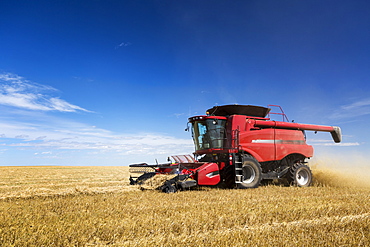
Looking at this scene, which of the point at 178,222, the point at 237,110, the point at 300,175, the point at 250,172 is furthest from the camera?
the point at 300,175

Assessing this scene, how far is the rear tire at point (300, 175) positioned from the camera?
9922 millimetres

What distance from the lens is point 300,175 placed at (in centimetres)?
1041

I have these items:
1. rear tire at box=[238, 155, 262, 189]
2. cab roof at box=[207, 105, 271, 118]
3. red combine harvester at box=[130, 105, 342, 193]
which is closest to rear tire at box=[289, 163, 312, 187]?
red combine harvester at box=[130, 105, 342, 193]

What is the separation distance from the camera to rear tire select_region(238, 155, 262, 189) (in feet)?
29.2

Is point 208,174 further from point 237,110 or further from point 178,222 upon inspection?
point 178,222

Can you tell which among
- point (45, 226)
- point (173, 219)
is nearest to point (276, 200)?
point (173, 219)

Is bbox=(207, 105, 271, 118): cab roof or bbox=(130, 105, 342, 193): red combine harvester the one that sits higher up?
bbox=(207, 105, 271, 118): cab roof

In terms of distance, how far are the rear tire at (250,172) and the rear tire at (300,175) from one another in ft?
5.46

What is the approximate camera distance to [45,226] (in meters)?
3.86

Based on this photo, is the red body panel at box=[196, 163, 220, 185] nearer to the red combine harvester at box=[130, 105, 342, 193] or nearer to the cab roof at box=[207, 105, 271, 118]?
the red combine harvester at box=[130, 105, 342, 193]

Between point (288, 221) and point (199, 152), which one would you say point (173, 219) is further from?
point (199, 152)

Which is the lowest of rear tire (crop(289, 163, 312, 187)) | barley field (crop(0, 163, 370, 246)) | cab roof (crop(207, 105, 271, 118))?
barley field (crop(0, 163, 370, 246))

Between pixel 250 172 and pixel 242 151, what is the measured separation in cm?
74

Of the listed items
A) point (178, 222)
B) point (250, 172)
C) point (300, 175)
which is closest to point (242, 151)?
point (250, 172)
